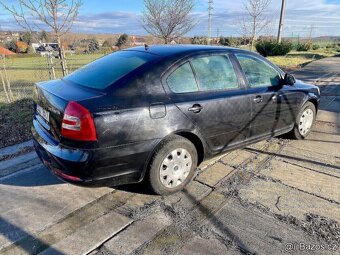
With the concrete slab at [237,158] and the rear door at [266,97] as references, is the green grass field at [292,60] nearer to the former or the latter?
the rear door at [266,97]

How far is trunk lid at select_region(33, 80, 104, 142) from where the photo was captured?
9.11ft

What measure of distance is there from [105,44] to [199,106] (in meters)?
42.1

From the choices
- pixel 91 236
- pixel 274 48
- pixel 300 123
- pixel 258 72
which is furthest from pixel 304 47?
pixel 91 236

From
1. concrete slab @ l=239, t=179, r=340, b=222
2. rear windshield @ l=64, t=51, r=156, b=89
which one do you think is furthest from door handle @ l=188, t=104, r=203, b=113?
concrete slab @ l=239, t=179, r=340, b=222

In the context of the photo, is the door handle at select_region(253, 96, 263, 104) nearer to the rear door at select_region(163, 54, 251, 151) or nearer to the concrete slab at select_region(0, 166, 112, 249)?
the rear door at select_region(163, 54, 251, 151)

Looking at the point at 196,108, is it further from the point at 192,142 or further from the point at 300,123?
the point at 300,123

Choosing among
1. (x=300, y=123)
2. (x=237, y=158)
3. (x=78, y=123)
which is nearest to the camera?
(x=78, y=123)

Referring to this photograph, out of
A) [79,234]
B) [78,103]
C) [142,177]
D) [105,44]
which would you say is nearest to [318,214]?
[142,177]

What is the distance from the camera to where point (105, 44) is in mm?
42500

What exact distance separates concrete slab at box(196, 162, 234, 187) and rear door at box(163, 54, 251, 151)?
36 centimetres

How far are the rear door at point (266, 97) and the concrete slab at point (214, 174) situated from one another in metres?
0.63

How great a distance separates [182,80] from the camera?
3.23 meters

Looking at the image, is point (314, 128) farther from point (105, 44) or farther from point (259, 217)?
point (105, 44)

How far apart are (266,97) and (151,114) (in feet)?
6.40
